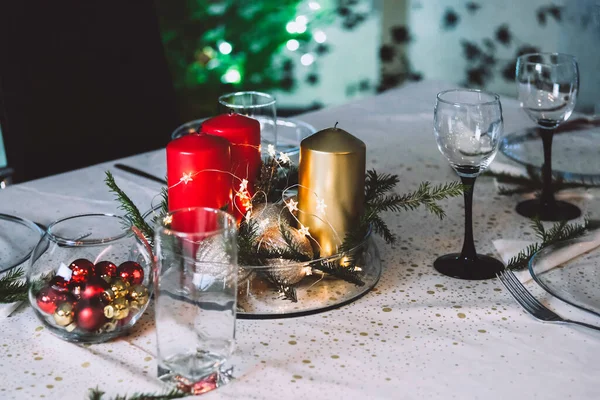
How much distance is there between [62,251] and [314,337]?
0.27 m

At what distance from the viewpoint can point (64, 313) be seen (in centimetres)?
71

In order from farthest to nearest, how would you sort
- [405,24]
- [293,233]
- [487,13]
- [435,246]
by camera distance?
[405,24] → [487,13] → [435,246] → [293,233]

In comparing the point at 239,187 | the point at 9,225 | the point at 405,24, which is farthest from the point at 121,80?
the point at 405,24

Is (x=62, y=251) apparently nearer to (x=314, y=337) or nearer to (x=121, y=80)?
(x=314, y=337)

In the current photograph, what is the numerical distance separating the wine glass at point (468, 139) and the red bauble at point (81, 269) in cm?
43

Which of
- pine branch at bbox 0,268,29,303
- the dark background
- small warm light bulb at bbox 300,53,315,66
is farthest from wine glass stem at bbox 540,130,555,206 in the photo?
small warm light bulb at bbox 300,53,315,66

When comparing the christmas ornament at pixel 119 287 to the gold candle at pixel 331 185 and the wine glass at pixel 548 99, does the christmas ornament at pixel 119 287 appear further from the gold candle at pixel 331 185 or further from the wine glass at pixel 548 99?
the wine glass at pixel 548 99

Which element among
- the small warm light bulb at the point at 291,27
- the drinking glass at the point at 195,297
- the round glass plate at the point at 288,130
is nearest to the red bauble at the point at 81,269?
the drinking glass at the point at 195,297

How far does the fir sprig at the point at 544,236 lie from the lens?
0.91m

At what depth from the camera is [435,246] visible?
0.99 meters

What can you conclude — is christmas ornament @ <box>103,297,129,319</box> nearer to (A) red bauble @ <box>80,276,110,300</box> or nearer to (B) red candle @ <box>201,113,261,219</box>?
(A) red bauble @ <box>80,276,110,300</box>

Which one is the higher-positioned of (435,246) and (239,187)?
(239,187)

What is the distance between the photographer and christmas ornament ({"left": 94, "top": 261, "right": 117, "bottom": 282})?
2.38ft

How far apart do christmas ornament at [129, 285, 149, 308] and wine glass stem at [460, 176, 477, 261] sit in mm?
409
